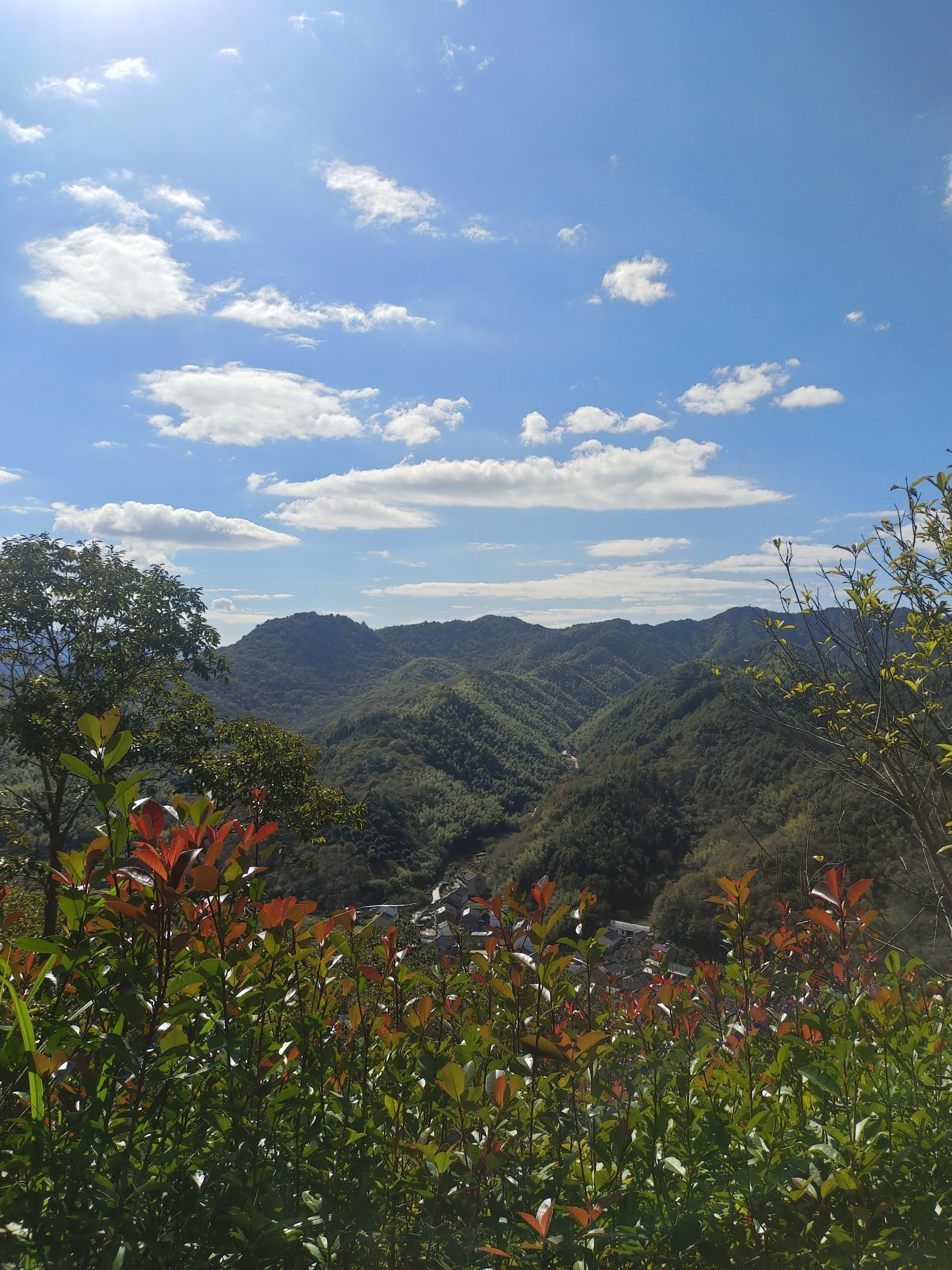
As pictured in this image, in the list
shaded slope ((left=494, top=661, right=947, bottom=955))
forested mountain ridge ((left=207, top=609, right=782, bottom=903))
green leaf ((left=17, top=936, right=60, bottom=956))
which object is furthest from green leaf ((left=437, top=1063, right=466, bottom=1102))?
shaded slope ((left=494, top=661, right=947, bottom=955))

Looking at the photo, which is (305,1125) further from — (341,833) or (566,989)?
(341,833)

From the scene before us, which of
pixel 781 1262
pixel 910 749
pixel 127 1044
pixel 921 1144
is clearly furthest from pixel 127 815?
pixel 910 749

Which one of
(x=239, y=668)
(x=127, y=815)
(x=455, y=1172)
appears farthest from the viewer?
(x=239, y=668)

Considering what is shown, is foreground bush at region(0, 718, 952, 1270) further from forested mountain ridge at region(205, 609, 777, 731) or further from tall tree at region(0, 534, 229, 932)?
forested mountain ridge at region(205, 609, 777, 731)

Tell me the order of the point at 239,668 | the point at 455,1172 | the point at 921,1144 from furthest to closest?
1. the point at 239,668
2. the point at 921,1144
3. the point at 455,1172

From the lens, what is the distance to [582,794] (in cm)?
6141

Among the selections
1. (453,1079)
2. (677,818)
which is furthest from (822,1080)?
(677,818)

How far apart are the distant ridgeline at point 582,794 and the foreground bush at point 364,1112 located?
632 millimetres

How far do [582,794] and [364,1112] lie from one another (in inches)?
2456

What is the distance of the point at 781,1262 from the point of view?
51.4 inches

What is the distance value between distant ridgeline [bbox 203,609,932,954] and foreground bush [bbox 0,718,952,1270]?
2.07 ft

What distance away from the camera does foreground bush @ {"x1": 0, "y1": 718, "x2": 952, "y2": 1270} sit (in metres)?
1.14

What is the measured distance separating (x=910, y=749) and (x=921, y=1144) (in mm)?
1910

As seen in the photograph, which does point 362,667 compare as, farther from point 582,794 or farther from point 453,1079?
point 453,1079
